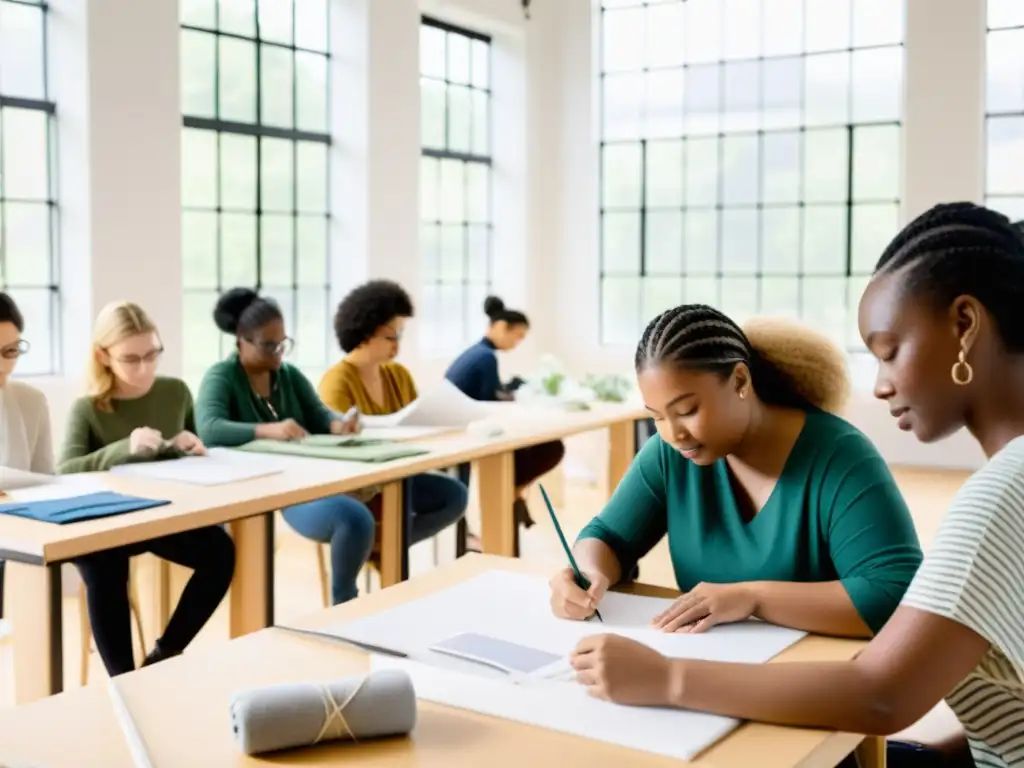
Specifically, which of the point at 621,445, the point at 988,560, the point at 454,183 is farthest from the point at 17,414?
the point at 454,183

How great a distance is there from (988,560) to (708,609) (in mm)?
608

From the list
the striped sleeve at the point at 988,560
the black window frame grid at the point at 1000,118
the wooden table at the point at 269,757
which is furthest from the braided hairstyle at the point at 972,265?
the black window frame grid at the point at 1000,118

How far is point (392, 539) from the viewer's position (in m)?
3.75

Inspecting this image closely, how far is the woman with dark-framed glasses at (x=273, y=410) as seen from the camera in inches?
145

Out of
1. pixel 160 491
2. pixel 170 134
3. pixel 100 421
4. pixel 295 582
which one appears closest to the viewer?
pixel 160 491

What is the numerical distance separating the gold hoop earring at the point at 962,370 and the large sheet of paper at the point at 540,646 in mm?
453

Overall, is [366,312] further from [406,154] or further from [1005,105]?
[1005,105]

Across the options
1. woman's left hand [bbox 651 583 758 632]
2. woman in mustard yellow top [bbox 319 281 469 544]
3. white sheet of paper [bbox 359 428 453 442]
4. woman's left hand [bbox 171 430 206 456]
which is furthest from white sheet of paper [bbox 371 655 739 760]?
woman in mustard yellow top [bbox 319 281 469 544]

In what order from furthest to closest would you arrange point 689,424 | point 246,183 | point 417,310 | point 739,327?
point 417,310 → point 246,183 → point 739,327 → point 689,424

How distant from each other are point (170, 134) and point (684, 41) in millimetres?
4378

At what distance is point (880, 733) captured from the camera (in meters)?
1.21

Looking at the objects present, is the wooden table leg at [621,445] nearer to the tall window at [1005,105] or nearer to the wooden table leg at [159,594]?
the wooden table leg at [159,594]

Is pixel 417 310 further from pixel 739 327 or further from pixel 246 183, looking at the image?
pixel 739 327

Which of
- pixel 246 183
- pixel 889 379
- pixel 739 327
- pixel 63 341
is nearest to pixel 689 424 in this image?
pixel 739 327
